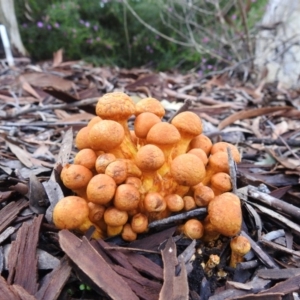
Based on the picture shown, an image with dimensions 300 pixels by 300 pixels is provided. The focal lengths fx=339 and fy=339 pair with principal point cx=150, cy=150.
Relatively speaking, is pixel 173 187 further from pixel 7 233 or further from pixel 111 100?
pixel 7 233

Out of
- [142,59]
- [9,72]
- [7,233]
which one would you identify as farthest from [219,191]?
[142,59]

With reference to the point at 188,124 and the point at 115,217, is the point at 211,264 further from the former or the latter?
the point at 188,124

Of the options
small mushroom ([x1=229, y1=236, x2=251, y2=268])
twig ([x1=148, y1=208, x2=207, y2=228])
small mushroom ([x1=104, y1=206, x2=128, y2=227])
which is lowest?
small mushroom ([x1=229, y1=236, x2=251, y2=268])

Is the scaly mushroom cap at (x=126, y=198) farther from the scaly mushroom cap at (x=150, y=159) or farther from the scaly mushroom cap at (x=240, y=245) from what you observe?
the scaly mushroom cap at (x=240, y=245)

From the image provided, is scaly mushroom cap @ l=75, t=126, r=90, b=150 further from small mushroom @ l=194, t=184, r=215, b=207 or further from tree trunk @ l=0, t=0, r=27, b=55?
tree trunk @ l=0, t=0, r=27, b=55

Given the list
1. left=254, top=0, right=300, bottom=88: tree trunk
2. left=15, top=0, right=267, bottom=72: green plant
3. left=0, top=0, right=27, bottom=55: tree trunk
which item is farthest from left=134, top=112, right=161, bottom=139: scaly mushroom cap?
left=15, top=0, right=267, bottom=72: green plant

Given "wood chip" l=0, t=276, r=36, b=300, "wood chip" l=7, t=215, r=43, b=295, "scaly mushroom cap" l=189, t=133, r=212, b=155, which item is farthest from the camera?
"scaly mushroom cap" l=189, t=133, r=212, b=155

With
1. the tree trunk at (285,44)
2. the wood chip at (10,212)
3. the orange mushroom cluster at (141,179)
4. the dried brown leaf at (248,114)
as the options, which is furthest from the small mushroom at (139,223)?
the tree trunk at (285,44)

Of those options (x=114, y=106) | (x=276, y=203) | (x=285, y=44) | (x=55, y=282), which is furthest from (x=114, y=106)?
(x=285, y=44)
